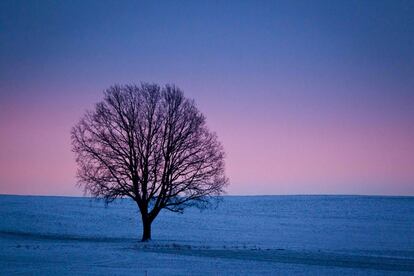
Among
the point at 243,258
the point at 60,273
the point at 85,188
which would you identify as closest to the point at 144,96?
the point at 85,188

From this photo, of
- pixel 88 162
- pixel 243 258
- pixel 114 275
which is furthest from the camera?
pixel 88 162

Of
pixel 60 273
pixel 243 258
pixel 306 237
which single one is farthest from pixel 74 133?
pixel 306 237

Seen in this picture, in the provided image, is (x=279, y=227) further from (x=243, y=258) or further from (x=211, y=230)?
(x=243, y=258)

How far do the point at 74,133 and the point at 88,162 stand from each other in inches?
87.4

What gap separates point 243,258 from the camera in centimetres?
2433

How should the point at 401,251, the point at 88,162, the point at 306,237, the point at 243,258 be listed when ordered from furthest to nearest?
1. the point at 306,237
2. the point at 88,162
3. the point at 401,251
4. the point at 243,258

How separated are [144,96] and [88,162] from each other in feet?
19.7

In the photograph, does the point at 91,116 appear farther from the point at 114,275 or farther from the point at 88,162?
the point at 114,275

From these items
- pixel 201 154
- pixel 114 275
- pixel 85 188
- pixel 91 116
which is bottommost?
pixel 114 275

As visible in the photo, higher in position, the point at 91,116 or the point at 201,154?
the point at 91,116

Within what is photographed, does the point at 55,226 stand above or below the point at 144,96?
below

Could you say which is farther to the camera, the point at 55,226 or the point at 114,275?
the point at 55,226

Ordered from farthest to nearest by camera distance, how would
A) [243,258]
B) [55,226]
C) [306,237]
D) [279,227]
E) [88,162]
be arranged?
[279,227] < [55,226] < [306,237] < [88,162] < [243,258]

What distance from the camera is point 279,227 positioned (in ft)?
177
